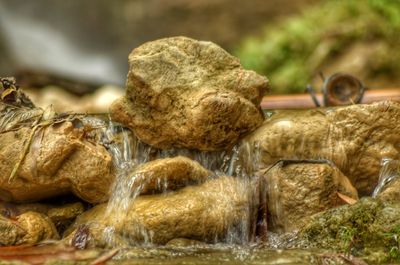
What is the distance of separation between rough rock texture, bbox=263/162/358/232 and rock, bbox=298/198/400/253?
31 cm

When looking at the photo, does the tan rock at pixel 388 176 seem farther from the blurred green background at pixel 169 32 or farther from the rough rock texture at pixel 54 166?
the blurred green background at pixel 169 32

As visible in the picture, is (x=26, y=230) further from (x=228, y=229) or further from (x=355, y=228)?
(x=355, y=228)

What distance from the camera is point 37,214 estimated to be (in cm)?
376

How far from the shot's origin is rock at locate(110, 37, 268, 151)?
158 inches

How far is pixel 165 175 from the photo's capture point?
3.81 m

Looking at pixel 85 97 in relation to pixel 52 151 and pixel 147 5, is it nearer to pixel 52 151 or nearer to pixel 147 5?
pixel 147 5

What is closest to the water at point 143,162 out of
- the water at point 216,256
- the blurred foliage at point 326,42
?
the water at point 216,256

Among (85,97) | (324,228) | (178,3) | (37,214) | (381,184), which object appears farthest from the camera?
(178,3)

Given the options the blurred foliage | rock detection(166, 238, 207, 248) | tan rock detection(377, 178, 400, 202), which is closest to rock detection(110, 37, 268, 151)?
rock detection(166, 238, 207, 248)

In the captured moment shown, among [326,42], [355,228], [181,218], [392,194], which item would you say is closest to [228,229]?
[181,218]

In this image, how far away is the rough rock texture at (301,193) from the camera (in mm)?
3830

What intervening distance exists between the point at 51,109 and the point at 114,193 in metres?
0.77

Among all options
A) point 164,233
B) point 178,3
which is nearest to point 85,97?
point 178,3

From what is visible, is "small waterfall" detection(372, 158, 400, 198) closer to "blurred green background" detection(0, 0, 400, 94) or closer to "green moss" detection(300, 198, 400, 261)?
"green moss" detection(300, 198, 400, 261)
